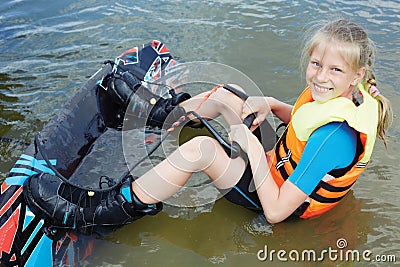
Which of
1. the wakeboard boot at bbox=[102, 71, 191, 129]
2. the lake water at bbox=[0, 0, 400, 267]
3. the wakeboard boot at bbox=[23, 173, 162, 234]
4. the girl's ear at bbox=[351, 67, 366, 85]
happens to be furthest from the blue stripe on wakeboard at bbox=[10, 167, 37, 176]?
the girl's ear at bbox=[351, 67, 366, 85]

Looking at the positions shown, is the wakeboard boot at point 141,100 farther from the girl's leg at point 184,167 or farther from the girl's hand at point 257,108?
the girl's leg at point 184,167

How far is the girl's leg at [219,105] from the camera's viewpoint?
96.3 inches

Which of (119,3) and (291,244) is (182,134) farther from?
(119,3)

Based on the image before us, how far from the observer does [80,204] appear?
217 centimetres

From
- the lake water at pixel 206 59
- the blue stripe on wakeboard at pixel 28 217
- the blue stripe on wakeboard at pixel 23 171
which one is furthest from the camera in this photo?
the lake water at pixel 206 59

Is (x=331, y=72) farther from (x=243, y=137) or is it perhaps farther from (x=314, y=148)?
(x=243, y=137)

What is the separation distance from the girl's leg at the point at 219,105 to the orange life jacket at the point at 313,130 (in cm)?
32

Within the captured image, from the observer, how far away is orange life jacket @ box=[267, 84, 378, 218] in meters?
1.88

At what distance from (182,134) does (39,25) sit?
2.62m

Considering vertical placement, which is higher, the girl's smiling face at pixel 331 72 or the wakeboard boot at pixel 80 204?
the girl's smiling face at pixel 331 72

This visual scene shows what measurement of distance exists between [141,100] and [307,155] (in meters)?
1.30

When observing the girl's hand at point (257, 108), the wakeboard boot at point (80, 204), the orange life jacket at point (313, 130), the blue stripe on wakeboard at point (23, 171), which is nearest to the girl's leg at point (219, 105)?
the girl's hand at point (257, 108)

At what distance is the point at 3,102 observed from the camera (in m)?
3.51

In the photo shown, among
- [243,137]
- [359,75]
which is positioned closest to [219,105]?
[243,137]
